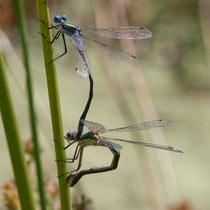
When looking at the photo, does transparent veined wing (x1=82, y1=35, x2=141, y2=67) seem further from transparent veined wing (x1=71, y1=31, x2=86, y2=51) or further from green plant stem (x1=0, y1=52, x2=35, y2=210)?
green plant stem (x1=0, y1=52, x2=35, y2=210)

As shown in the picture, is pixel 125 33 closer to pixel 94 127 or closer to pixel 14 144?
pixel 94 127

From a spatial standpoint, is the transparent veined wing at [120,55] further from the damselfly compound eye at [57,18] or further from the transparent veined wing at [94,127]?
the transparent veined wing at [94,127]

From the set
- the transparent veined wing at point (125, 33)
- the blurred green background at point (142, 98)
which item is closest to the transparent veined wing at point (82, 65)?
the transparent veined wing at point (125, 33)

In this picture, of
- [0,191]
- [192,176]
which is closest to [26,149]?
[0,191]

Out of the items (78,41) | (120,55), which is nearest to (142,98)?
(120,55)

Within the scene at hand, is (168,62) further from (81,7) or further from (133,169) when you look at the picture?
(133,169)

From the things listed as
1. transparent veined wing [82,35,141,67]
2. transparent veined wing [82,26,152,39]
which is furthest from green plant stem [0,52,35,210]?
transparent veined wing [82,26,152,39]

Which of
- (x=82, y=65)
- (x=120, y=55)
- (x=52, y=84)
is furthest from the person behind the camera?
(x=120, y=55)
